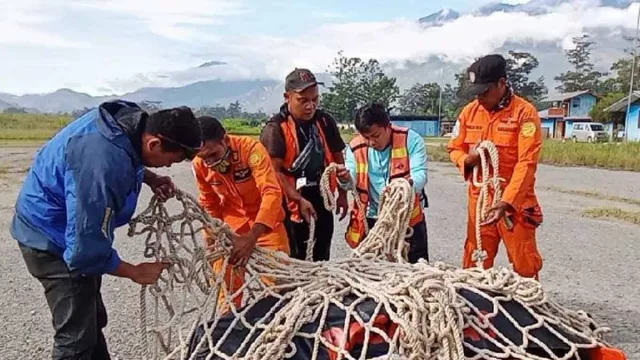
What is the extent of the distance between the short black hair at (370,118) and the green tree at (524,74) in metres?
85.8

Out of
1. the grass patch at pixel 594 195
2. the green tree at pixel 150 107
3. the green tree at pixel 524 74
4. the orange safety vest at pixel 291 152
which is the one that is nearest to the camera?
the green tree at pixel 150 107

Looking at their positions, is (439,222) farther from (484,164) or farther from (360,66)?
(360,66)

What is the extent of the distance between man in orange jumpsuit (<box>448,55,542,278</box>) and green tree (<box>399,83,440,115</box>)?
7797cm

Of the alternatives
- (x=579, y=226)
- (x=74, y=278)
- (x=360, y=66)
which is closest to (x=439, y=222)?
(x=579, y=226)

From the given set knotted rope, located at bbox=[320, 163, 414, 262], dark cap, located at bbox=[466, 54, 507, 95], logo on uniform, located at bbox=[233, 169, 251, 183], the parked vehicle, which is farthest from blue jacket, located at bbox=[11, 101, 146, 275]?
the parked vehicle

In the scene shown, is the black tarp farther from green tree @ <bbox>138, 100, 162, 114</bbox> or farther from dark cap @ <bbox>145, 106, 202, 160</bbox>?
green tree @ <bbox>138, 100, 162, 114</bbox>

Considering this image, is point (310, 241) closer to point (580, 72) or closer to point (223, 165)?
point (223, 165)

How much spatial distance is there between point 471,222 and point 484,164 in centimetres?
49

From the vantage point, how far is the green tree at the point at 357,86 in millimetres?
66438

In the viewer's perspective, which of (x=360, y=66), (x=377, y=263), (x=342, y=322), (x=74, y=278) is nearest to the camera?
(x=342, y=322)

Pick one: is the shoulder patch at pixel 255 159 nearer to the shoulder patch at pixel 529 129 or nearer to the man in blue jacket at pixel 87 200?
the man in blue jacket at pixel 87 200

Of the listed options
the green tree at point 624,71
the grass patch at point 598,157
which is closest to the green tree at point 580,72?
the green tree at point 624,71

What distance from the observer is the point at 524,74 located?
9019 cm

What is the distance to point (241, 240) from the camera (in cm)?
346
